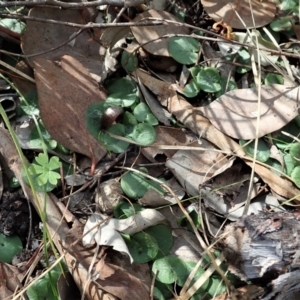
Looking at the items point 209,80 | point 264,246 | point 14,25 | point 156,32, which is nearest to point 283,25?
point 209,80

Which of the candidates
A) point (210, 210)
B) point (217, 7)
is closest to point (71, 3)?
point (217, 7)

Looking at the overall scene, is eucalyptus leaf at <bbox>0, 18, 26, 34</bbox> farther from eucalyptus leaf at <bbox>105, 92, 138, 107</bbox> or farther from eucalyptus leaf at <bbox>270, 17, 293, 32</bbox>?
eucalyptus leaf at <bbox>270, 17, 293, 32</bbox>

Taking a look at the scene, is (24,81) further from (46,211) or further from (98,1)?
(46,211)

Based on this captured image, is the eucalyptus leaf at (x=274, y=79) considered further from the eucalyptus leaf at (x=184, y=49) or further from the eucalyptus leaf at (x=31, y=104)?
the eucalyptus leaf at (x=31, y=104)

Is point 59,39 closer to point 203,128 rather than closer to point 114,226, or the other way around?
point 203,128

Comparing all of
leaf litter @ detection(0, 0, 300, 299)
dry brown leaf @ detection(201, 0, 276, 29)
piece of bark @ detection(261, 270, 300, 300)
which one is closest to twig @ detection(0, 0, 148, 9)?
leaf litter @ detection(0, 0, 300, 299)

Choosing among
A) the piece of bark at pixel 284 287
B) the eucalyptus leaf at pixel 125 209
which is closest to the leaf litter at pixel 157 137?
the eucalyptus leaf at pixel 125 209
